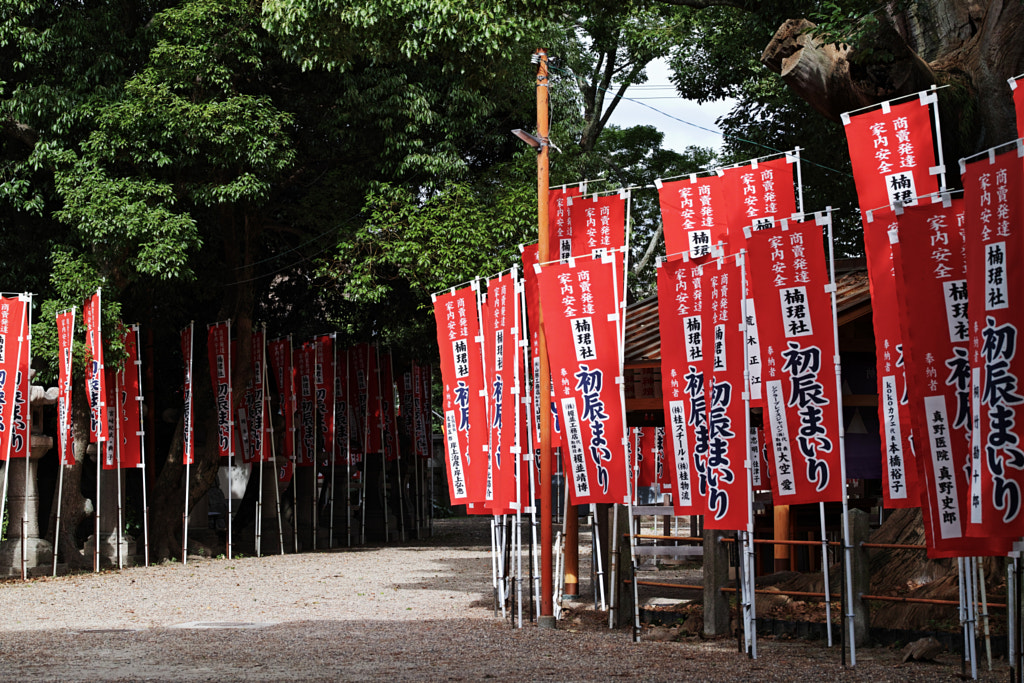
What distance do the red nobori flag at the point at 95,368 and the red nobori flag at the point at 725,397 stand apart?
10861 mm

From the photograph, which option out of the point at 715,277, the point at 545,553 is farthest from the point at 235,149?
the point at 715,277

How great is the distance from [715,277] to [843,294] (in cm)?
272

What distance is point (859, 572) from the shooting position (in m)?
8.86

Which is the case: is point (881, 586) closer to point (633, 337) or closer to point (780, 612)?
point (780, 612)

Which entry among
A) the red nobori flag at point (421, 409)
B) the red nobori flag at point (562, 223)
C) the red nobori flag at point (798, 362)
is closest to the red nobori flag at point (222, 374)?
the red nobori flag at point (421, 409)

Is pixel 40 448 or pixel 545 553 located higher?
pixel 40 448

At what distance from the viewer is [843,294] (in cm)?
1117

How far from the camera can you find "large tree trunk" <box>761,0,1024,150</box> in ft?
32.0

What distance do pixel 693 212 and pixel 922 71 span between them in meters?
2.33

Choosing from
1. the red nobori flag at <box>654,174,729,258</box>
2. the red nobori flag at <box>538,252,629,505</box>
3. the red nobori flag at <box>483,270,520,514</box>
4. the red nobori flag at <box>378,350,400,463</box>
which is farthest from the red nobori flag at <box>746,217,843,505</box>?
the red nobori flag at <box>378,350,400,463</box>

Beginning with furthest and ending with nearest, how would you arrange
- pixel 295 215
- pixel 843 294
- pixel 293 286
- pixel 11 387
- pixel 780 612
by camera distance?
pixel 293 286 → pixel 295 215 → pixel 11 387 → pixel 843 294 → pixel 780 612

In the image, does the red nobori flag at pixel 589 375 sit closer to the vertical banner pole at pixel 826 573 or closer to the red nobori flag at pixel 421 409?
the vertical banner pole at pixel 826 573

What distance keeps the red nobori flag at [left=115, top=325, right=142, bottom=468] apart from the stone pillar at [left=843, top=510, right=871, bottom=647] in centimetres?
1328

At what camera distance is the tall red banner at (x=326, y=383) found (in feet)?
73.9
